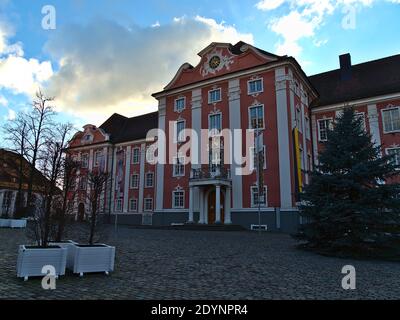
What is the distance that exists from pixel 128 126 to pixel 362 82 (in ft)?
97.0

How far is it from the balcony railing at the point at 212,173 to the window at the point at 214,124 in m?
3.50

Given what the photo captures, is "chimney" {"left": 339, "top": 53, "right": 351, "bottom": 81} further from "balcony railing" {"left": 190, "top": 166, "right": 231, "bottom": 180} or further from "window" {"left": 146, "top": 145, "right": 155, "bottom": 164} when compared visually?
"window" {"left": 146, "top": 145, "right": 155, "bottom": 164}

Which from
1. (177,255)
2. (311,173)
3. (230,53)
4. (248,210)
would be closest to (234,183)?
(248,210)

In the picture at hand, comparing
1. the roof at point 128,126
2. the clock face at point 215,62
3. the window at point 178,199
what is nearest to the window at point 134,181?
the roof at point 128,126

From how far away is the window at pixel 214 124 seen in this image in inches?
1146

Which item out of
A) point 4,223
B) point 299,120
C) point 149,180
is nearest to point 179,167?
point 149,180

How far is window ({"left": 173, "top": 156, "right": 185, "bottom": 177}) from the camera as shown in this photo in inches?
1196

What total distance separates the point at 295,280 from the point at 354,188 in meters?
5.83

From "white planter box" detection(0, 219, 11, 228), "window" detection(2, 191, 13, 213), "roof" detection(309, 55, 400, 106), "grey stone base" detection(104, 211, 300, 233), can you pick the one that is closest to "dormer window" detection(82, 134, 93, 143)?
"window" detection(2, 191, 13, 213)

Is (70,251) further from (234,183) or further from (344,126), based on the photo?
(234,183)

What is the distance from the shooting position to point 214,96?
1182 inches

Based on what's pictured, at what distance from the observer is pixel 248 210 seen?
25.8 m

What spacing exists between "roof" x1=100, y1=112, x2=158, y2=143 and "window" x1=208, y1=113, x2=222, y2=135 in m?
12.6

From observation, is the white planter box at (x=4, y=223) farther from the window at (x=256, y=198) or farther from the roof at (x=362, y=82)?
the roof at (x=362, y=82)
